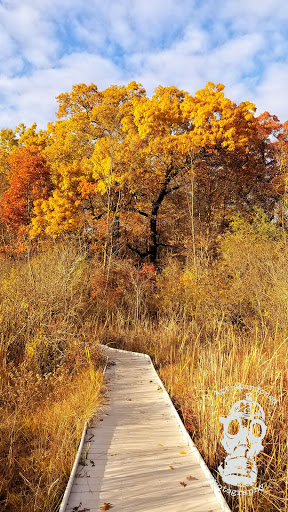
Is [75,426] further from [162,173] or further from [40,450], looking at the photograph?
[162,173]

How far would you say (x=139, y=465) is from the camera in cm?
273

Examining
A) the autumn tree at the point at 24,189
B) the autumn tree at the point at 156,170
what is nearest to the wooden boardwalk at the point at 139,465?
the autumn tree at the point at 156,170

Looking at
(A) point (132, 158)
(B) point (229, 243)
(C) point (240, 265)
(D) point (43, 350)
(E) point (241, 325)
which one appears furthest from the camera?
(A) point (132, 158)

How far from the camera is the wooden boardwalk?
90.2 inches

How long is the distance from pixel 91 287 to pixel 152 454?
Result: 6.72m

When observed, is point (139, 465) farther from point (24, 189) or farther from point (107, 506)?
point (24, 189)

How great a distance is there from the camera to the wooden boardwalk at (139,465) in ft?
7.52

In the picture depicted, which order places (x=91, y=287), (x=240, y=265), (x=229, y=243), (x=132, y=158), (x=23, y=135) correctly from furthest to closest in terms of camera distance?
(x=23, y=135) < (x=132, y=158) < (x=229, y=243) < (x=91, y=287) < (x=240, y=265)

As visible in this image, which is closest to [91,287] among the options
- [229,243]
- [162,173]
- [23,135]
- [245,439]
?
[229,243]

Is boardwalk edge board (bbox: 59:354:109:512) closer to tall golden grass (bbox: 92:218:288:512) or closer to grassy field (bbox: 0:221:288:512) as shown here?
grassy field (bbox: 0:221:288:512)

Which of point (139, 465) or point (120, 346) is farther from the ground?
point (139, 465)

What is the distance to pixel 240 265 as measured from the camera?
832 centimetres

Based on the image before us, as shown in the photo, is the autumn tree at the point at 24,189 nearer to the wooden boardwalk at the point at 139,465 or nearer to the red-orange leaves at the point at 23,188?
the red-orange leaves at the point at 23,188

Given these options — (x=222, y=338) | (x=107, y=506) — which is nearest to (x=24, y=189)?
(x=222, y=338)
